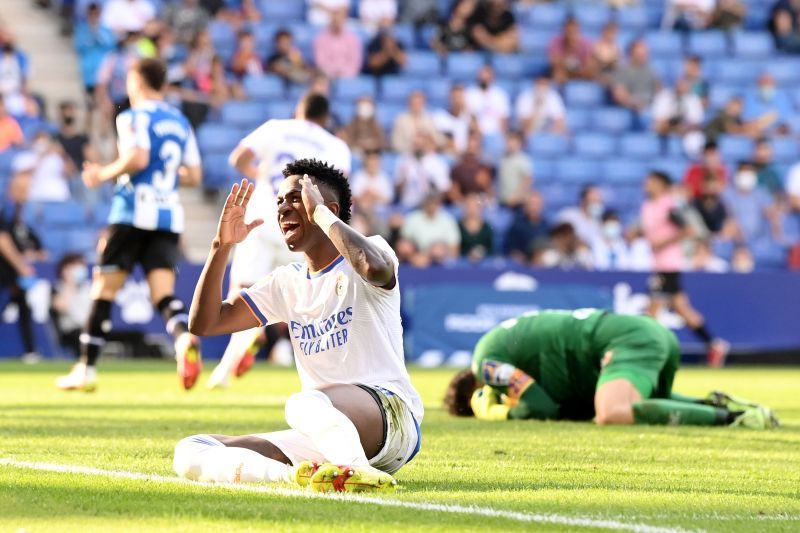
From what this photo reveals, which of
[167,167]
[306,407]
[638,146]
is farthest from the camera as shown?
[638,146]

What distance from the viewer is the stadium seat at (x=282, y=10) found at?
21531 millimetres

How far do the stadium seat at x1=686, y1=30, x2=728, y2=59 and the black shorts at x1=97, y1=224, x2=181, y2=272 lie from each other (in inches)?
571

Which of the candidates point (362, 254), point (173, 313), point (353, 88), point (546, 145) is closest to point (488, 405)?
point (173, 313)

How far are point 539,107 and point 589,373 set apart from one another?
1309cm

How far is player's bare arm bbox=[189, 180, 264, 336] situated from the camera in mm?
5871

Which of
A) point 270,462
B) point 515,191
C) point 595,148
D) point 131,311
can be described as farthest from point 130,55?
point 270,462

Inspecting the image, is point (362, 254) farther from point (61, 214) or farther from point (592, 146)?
point (592, 146)

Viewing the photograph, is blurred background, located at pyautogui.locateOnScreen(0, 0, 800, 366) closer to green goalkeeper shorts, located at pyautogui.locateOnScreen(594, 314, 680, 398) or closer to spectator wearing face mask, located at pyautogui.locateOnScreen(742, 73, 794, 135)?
spectator wearing face mask, located at pyautogui.locateOnScreen(742, 73, 794, 135)

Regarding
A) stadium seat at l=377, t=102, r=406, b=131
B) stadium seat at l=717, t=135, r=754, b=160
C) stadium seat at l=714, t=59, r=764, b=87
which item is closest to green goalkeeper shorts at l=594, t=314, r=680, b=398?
stadium seat at l=377, t=102, r=406, b=131

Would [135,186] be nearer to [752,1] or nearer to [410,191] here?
[410,191]

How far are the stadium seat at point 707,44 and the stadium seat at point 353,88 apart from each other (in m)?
5.75

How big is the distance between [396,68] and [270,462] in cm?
1618

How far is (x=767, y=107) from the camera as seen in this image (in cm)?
2339

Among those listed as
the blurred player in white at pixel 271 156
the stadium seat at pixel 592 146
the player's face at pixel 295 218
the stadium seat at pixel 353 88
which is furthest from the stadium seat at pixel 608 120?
the player's face at pixel 295 218
